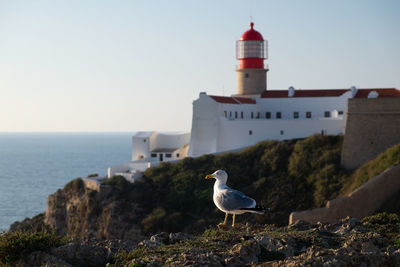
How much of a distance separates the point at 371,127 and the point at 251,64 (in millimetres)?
15760

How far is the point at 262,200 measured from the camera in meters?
34.5

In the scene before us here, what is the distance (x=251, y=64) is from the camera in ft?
153

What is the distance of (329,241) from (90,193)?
31.6 metres

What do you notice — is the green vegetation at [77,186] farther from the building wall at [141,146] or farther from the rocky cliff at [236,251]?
the rocky cliff at [236,251]

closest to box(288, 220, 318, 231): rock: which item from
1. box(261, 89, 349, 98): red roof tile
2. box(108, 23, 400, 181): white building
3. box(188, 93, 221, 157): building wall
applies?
box(108, 23, 400, 181): white building

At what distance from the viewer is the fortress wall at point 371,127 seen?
3266cm

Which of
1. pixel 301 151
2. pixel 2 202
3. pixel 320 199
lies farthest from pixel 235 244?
pixel 2 202

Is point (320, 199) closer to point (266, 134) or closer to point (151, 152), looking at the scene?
point (266, 134)

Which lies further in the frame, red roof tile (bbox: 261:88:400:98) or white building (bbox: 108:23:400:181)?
red roof tile (bbox: 261:88:400:98)

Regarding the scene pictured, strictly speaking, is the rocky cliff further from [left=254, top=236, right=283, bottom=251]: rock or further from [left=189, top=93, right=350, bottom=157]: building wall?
[left=189, top=93, right=350, bottom=157]: building wall

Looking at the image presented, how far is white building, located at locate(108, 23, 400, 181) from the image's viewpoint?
42469 mm

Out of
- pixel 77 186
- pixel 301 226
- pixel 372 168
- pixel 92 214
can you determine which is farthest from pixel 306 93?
pixel 301 226

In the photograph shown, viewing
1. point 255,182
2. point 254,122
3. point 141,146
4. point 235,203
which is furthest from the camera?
point 141,146

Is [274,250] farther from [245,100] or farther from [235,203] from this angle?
[245,100]
